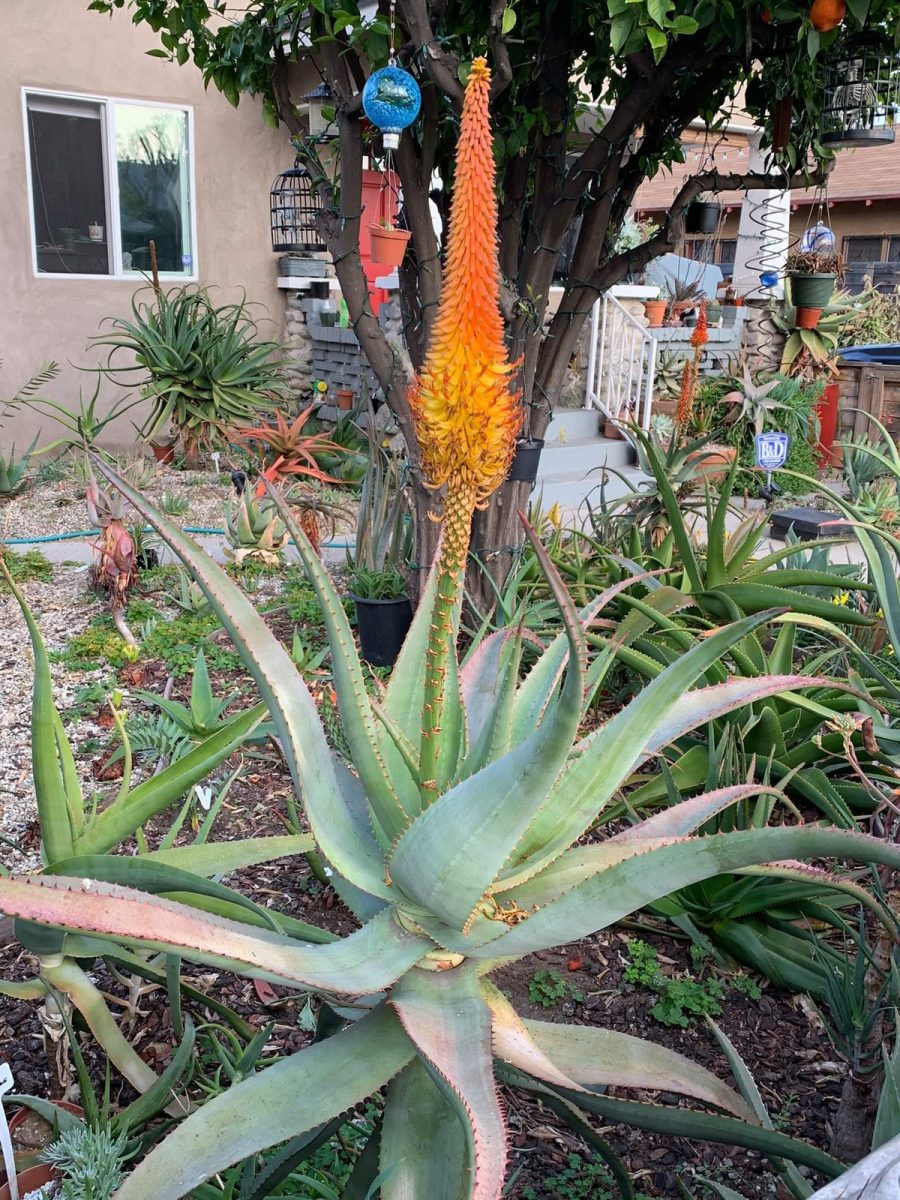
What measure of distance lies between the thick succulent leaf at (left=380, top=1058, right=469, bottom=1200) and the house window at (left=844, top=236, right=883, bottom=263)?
20.3m

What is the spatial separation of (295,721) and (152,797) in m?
0.29

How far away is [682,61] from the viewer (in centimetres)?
336

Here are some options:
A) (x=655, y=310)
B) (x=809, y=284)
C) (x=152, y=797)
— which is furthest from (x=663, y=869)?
(x=655, y=310)

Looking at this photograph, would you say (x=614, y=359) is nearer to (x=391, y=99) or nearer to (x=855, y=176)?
(x=391, y=99)

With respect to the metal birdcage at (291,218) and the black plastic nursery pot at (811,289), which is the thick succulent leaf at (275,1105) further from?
the black plastic nursery pot at (811,289)

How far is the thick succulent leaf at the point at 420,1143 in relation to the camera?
1298 mm

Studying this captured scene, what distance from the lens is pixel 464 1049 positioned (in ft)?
4.23

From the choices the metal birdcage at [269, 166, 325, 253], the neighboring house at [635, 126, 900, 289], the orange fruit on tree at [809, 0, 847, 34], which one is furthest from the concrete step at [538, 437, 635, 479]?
the neighboring house at [635, 126, 900, 289]

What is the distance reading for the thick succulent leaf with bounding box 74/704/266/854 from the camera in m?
1.66

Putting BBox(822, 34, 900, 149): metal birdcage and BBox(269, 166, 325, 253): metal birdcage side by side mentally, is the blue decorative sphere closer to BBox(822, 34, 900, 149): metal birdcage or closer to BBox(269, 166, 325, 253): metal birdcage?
BBox(269, 166, 325, 253): metal birdcage

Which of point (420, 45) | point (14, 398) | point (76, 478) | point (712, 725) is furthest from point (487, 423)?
point (14, 398)

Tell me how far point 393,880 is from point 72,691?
2.66 meters

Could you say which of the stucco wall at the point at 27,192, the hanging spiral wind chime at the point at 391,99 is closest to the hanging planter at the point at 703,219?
the stucco wall at the point at 27,192

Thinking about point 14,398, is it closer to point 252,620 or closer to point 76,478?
point 76,478
